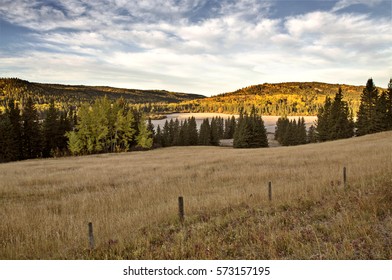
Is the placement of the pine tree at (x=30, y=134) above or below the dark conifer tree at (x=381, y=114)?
below

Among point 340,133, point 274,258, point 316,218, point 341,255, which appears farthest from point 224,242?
point 340,133

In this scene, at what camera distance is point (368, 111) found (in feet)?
189

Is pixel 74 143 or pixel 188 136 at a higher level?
pixel 74 143

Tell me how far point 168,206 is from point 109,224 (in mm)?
2269

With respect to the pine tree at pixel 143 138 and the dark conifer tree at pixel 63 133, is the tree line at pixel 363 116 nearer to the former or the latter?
the pine tree at pixel 143 138

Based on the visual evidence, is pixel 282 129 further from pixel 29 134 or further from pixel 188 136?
pixel 29 134

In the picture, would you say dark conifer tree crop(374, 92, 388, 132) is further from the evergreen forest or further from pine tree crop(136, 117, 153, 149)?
pine tree crop(136, 117, 153, 149)

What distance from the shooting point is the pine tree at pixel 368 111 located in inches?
2178

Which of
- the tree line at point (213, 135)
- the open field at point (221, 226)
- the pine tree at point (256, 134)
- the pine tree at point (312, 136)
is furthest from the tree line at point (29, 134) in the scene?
the pine tree at point (312, 136)

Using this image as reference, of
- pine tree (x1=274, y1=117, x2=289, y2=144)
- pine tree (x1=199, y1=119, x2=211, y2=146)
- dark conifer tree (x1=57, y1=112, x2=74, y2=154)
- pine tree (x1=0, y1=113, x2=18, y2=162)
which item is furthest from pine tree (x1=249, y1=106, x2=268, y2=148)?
pine tree (x1=0, y1=113, x2=18, y2=162)

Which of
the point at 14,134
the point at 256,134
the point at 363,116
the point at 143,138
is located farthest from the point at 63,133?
the point at 363,116

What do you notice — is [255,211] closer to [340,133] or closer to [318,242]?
[318,242]

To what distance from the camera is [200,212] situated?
8.59 meters

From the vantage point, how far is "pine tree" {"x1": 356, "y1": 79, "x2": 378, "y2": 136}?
55.3m
